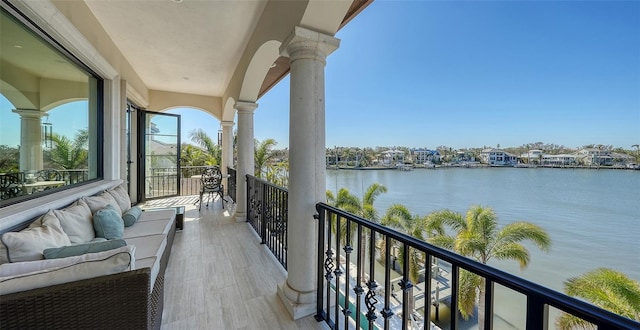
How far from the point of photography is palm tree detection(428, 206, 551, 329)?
7902 mm

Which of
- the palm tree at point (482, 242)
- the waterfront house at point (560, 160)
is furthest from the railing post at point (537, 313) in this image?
the waterfront house at point (560, 160)

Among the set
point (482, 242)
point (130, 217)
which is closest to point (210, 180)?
point (130, 217)

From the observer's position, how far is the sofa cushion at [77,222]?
176cm

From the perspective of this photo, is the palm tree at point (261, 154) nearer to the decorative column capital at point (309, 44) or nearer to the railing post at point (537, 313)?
the decorative column capital at point (309, 44)

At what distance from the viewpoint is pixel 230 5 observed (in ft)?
8.63

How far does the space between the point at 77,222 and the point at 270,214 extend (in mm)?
1731

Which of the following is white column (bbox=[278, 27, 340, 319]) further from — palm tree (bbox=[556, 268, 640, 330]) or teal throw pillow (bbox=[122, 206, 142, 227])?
palm tree (bbox=[556, 268, 640, 330])

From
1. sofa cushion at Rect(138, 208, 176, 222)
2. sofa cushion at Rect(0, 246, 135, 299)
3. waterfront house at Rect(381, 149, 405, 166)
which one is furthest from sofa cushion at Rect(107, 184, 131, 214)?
waterfront house at Rect(381, 149, 405, 166)

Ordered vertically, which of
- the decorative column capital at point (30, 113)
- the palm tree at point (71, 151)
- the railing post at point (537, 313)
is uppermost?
the decorative column capital at point (30, 113)

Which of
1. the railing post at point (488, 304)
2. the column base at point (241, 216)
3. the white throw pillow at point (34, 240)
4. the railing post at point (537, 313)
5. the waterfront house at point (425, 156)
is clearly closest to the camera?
the railing post at point (537, 313)

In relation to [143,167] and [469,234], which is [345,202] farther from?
[143,167]

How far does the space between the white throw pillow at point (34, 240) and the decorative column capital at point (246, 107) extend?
2.79m

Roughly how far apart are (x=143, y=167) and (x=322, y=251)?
5.37m

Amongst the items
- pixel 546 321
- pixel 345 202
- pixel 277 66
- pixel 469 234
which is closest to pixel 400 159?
pixel 345 202
